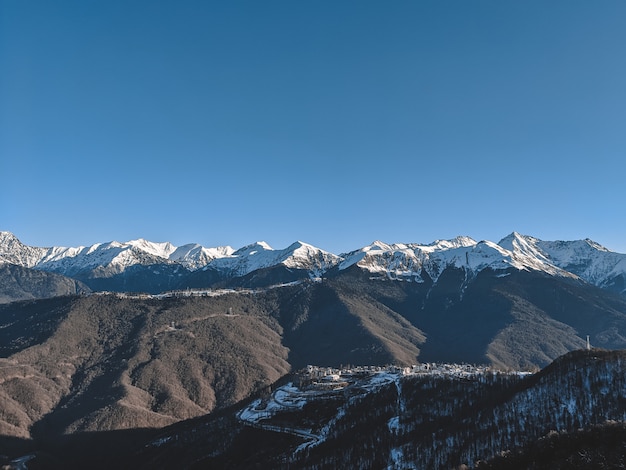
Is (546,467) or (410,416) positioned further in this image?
(410,416)

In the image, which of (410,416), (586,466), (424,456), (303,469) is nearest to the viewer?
(586,466)

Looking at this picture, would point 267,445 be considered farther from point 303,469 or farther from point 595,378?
point 595,378

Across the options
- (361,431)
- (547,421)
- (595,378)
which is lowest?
(361,431)

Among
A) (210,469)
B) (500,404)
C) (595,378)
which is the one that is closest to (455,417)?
(500,404)

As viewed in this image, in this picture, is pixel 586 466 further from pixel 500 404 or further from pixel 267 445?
pixel 267 445

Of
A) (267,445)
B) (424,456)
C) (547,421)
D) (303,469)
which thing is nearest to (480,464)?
(424,456)

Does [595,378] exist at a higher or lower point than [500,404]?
higher

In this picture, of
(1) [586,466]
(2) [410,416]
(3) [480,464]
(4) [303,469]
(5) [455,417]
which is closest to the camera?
(1) [586,466]

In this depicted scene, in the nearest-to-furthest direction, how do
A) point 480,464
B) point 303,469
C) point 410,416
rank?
point 480,464
point 303,469
point 410,416

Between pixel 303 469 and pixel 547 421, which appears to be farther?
pixel 303 469
